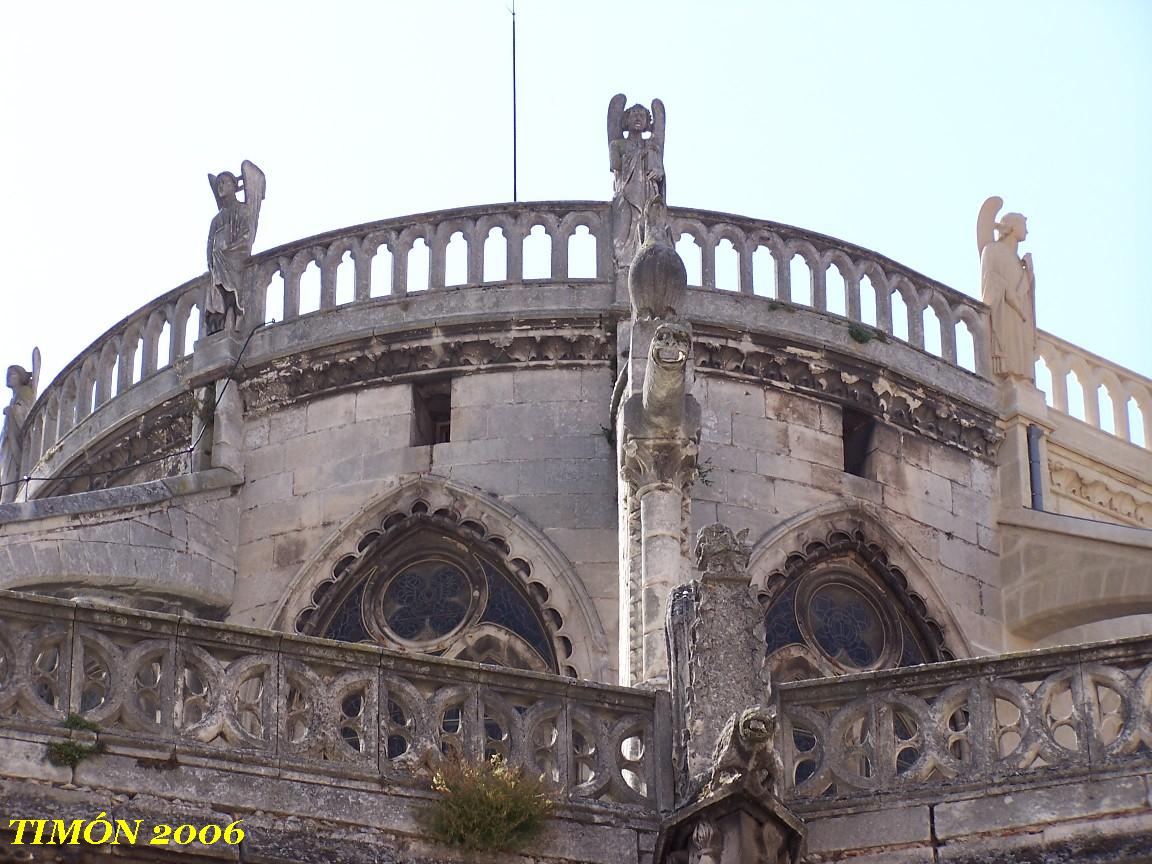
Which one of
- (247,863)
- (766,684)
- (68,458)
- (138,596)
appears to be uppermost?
(68,458)

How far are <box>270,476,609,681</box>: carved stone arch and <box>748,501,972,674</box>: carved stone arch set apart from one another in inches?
72.6

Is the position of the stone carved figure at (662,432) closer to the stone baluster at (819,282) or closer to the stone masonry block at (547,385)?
the stone masonry block at (547,385)

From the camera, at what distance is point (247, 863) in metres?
13.5

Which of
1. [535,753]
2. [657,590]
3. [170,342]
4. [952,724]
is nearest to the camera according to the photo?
[535,753]

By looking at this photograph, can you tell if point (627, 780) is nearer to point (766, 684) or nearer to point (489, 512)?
point (766, 684)

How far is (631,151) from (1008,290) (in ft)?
12.3

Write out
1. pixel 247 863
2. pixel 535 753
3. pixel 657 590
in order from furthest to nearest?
pixel 657 590 → pixel 535 753 → pixel 247 863

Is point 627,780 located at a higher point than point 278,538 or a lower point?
lower

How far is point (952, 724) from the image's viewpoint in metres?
17.7

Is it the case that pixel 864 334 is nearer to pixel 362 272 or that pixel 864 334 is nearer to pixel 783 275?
pixel 783 275

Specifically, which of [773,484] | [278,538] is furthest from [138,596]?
[773,484]

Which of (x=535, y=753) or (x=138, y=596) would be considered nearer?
(x=535, y=753)

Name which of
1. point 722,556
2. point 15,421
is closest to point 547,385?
point 15,421

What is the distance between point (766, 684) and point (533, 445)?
7328 millimetres
